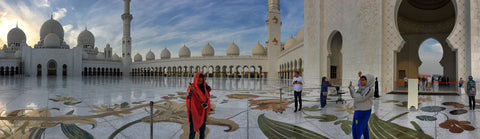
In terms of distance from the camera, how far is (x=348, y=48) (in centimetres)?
1094

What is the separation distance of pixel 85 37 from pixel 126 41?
866 centimetres

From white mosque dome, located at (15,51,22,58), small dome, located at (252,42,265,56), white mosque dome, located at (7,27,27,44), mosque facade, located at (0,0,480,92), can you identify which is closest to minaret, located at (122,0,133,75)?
mosque facade, located at (0,0,480,92)

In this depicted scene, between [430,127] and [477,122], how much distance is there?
114 cm

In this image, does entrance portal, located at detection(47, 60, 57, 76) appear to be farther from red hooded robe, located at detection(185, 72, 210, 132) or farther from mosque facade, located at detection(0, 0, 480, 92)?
red hooded robe, located at detection(185, 72, 210, 132)

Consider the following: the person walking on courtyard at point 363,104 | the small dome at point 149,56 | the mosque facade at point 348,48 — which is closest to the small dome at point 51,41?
the mosque facade at point 348,48

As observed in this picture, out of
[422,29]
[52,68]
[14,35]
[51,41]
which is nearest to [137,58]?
[52,68]

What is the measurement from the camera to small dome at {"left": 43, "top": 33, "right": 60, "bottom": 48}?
107 ft

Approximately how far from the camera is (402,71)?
580 inches

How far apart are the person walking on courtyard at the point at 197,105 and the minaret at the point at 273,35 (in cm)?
2603

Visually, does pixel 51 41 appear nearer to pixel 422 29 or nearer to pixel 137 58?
pixel 137 58

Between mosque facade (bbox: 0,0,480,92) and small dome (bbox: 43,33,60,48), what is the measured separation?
111 millimetres

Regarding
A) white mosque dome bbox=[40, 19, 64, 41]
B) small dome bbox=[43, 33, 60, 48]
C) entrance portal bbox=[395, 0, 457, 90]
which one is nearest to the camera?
entrance portal bbox=[395, 0, 457, 90]

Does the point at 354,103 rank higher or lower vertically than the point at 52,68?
lower

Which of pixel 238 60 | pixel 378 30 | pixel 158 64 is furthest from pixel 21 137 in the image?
pixel 158 64
